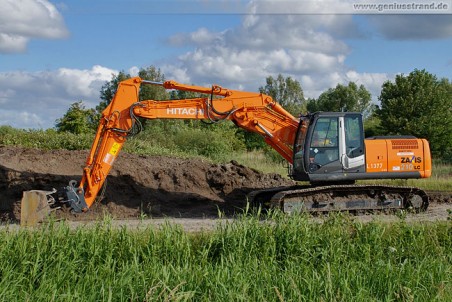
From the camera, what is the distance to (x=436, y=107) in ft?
124

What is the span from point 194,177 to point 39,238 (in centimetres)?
846

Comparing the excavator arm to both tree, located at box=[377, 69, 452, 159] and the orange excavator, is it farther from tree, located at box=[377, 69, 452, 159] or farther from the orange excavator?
tree, located at box=[377, 69, 452, 159]

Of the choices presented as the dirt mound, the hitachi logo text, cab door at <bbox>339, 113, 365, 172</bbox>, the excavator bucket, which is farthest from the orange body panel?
the excavator bucket

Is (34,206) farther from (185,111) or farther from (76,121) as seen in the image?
(76,121)

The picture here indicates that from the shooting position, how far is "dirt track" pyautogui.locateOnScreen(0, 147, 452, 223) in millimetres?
15188

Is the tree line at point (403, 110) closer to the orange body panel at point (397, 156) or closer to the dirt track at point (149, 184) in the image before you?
the dirt track at point (149, 184)

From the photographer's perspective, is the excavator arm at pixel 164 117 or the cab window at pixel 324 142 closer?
the excavator arm at pixel 164 117

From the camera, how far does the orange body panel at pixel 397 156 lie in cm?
1400

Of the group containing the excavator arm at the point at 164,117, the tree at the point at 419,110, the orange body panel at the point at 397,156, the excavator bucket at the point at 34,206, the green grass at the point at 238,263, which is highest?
the tree at the point at 419,110

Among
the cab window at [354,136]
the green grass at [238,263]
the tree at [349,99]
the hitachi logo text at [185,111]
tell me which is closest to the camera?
the green grass at [238,263]

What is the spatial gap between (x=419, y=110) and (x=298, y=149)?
2637cm

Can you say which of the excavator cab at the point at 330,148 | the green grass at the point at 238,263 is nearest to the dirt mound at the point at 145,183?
the excavator cab at the point at 330,148

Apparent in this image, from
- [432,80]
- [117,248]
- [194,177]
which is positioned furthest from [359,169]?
[432,80]

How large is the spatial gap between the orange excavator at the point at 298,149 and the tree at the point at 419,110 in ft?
72.3
